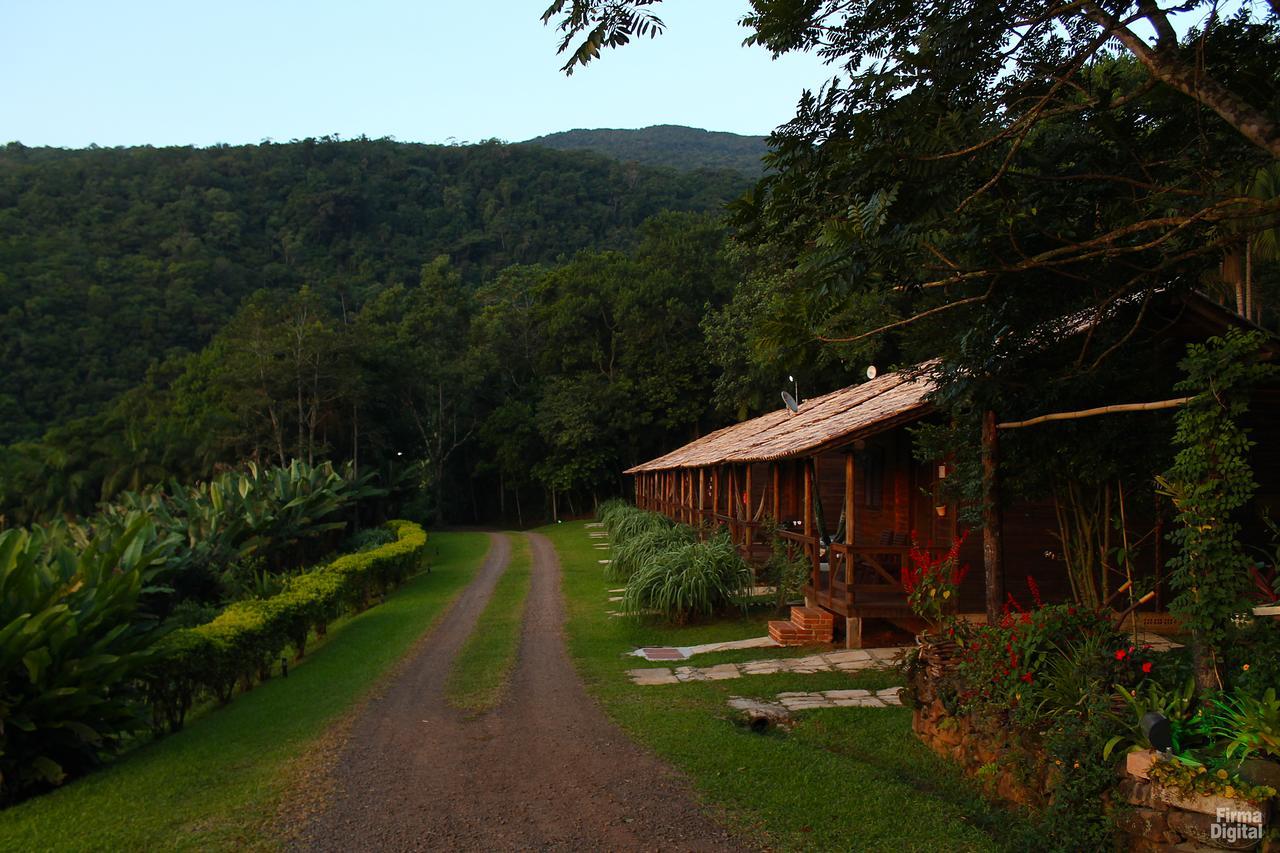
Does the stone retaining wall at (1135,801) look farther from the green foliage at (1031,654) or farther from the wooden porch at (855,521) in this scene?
the wooden porch at (855,521)

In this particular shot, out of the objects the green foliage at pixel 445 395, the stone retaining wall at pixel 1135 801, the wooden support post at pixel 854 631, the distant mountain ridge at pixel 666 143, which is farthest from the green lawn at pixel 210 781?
the distant mountain ridge at pixel 666 143

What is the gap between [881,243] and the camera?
217 inches

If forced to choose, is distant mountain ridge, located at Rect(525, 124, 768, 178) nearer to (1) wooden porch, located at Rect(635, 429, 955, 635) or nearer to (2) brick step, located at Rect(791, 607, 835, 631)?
(1) wooden porch, located at Rect(635, 429, 955, 635)

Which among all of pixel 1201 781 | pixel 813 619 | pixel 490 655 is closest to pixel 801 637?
pixel 813 619

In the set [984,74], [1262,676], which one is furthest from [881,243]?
[1262,676]

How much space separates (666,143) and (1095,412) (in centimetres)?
17951

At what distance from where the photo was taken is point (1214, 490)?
4.85m

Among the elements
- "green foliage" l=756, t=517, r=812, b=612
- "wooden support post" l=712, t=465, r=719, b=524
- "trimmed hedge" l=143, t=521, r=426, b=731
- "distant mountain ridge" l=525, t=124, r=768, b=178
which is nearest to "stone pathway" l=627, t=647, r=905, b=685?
"green foliage" l=756, t=517, r=812, b=612

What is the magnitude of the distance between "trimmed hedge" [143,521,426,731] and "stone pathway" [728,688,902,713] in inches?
205

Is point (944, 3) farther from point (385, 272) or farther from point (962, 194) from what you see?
point (385, 272)

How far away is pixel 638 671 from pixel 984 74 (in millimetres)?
6989

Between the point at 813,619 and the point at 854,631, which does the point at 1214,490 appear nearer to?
the point at 854,631

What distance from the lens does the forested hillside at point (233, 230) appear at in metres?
47.5

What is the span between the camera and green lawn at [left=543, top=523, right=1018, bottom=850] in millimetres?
5262
